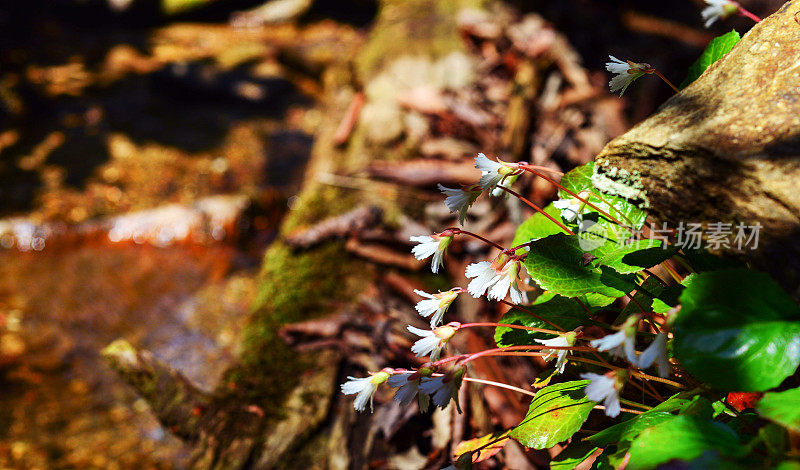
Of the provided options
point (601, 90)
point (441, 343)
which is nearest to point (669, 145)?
point (441, 343)

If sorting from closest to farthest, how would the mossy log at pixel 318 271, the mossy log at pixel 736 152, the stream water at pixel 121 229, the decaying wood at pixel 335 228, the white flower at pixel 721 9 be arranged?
the mossy log at pixel 736 152 < the white flower at pixel 721 9 < the mossy log at pixel 318 271 < the decaying wood at pixel 335 228 < the stream water at pixel 121 229

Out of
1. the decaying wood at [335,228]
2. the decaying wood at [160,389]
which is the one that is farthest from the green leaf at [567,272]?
the decaying wood at [335,228]

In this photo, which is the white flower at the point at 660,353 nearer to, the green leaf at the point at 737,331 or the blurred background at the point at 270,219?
the green leaf at the point at 737,331

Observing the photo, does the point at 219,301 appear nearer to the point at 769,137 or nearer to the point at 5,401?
the point at 5,401

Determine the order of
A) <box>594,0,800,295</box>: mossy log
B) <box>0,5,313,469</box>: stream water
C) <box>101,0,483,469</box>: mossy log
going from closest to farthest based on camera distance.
Answer: <box>594,0,800,295</box>: mossy log, <box>101,0,483,469</box>: mossy log, <box>0,5,313,469</box>: stream water

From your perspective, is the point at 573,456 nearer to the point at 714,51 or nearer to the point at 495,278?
the point at 495,278

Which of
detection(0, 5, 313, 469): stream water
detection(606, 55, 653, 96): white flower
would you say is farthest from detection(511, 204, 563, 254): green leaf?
detection(0, 5, 313, 469): stream water

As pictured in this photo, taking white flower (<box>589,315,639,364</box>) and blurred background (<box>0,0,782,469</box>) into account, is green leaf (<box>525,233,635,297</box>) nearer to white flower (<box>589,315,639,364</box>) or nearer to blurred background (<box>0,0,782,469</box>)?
white flower (<box>589,315,639,364</box>)
